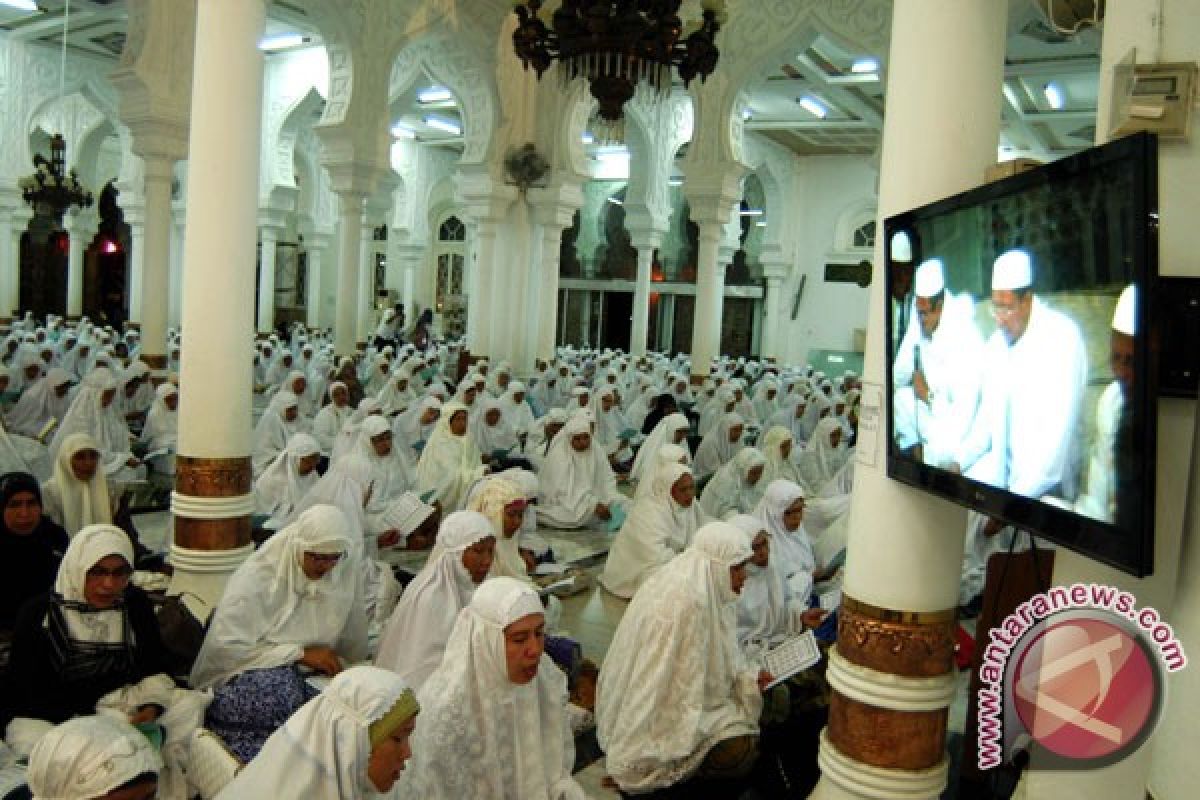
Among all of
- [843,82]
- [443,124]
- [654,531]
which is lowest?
[654,531]

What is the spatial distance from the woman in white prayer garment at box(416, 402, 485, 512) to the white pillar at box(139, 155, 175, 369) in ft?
11.6

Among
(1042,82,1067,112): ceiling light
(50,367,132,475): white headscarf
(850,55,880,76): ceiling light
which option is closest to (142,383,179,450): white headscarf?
(50,367,132,475): white headscarf

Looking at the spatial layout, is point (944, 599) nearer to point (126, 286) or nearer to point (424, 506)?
point (424, 506)

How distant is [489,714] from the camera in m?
2.29

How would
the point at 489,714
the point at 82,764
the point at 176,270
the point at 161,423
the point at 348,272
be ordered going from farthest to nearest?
the point at 176,270
the point at 348,272
the point at 161,423
the point at 489,714
the point at 82,764

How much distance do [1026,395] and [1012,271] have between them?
0.23 meters

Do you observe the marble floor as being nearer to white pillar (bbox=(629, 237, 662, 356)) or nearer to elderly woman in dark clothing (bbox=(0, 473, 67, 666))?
elderly woman in dark clothing (bbox=(0, 473, 67, 666))

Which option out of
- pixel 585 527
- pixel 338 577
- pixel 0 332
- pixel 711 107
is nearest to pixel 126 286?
pixel 0 332

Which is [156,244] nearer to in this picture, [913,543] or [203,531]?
[203,531]

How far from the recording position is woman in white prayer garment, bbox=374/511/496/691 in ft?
9.84

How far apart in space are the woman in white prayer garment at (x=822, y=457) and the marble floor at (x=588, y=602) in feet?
6.32

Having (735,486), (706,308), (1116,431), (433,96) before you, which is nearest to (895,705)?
(1116,431)

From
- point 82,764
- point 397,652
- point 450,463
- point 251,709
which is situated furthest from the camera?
point 450,463

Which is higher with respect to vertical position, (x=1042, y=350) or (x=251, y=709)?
(x=1042, y=350)
